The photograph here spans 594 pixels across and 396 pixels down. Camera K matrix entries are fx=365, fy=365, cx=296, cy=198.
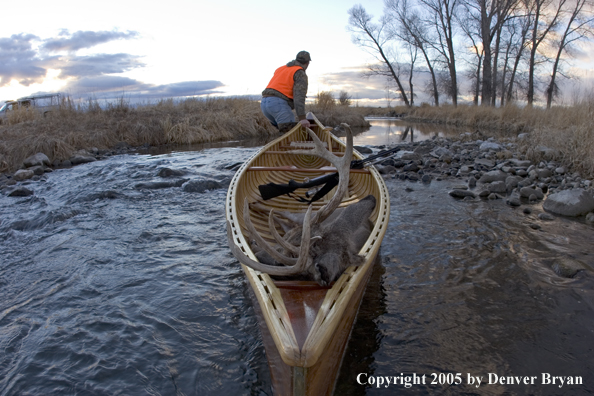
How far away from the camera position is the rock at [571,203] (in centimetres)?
501

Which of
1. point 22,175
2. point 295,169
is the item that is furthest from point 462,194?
point 22,175

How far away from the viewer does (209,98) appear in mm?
17484

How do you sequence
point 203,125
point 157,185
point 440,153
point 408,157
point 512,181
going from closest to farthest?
1. point 512,181
2. point 157,185
3. point 408,157
4. point 440,153
5. point 203,125

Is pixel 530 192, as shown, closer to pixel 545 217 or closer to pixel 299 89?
pixel 545 217

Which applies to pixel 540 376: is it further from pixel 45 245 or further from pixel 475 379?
pixel 45 245

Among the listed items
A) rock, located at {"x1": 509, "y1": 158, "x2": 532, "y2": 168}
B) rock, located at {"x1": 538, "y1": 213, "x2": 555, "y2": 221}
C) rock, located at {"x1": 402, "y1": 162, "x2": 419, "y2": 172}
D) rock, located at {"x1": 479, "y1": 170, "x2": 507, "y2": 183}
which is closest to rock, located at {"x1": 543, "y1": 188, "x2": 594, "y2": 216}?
rock, located at {"x1": 538, "y1": 213, "x2": 555, "y2": 221}

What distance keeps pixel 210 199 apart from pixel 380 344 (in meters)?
4.36

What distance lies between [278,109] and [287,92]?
1.30ft

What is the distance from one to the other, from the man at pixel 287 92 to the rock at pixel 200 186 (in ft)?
6.00

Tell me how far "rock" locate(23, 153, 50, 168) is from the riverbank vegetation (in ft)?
0.86

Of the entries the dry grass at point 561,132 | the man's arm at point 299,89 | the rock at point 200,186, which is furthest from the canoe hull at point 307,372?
the dry grass at point 561,132

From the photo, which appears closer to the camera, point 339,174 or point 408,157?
point 339,174

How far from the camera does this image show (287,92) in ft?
23.4

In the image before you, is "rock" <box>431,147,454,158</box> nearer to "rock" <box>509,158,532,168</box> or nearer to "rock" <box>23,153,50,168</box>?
"rock" <box>509,158,532,168</box>
